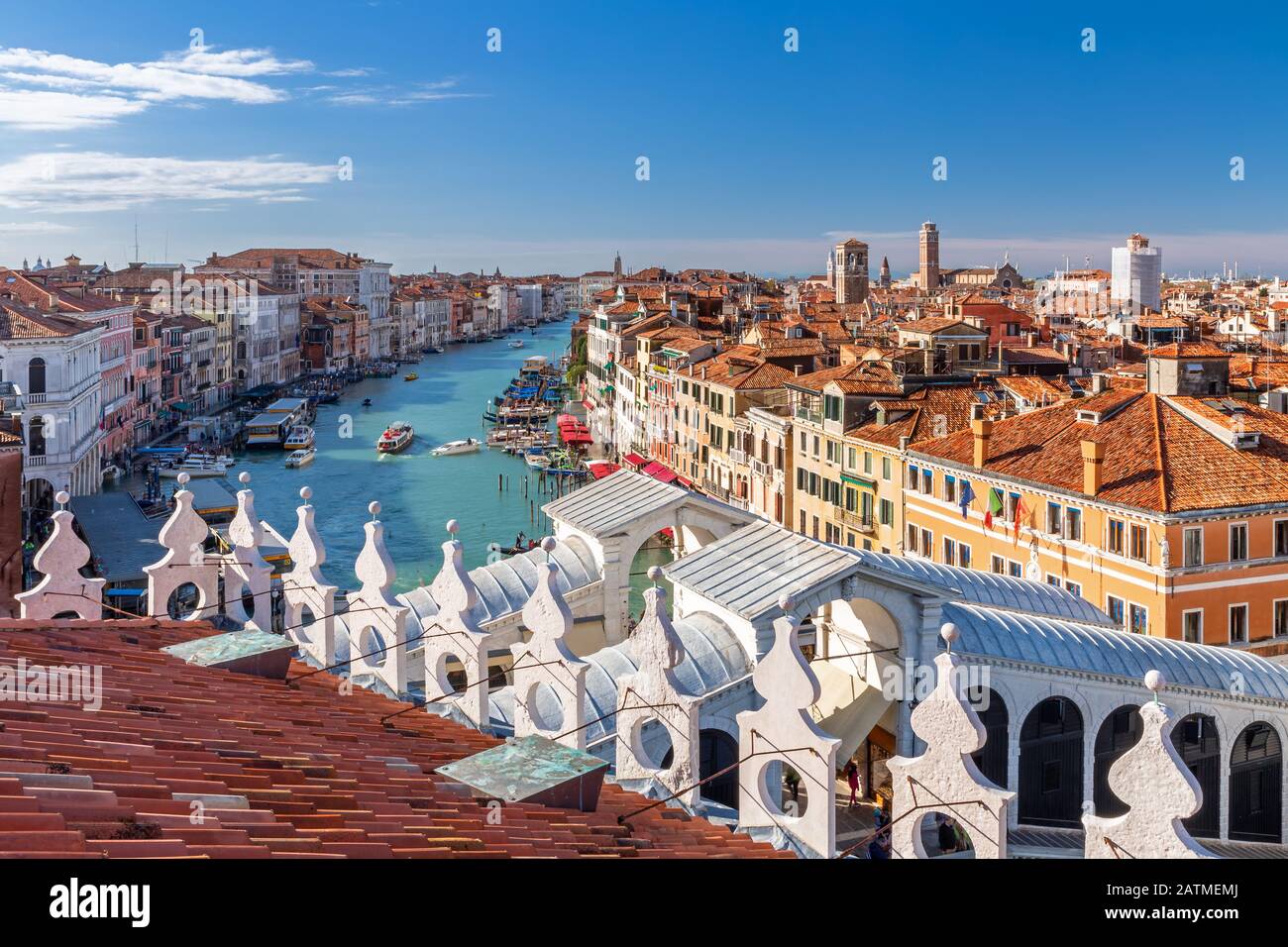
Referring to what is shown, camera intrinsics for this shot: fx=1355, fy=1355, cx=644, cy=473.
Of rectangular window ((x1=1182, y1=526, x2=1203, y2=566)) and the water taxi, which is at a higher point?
rectangular window ((x1=1182, y1=526, x2=1203, y2=566))

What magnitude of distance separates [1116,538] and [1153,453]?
3.56 feet

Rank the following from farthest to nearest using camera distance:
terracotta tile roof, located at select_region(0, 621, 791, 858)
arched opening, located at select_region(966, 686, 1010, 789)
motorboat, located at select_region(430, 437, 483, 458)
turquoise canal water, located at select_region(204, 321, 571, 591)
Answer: motorboat, located at select_region(430, 437, 483, 458), turquoise canal water, located at select_region(204, 321, 571, 591), arched opening, located at select_region(966, 686, 1010, 789), terracotta tile roof, located at select_region(0, 621, 791, 858)

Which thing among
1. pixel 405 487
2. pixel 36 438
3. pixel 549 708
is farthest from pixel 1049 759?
pixel 405 487

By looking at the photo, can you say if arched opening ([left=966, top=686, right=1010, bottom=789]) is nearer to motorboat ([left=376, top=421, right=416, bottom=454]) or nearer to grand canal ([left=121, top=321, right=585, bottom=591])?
grand canal ([left=121, top=321, right=585, bottom=591])

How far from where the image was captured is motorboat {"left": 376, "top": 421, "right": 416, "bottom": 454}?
39906 mm

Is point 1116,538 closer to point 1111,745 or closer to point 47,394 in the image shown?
point 1111,745

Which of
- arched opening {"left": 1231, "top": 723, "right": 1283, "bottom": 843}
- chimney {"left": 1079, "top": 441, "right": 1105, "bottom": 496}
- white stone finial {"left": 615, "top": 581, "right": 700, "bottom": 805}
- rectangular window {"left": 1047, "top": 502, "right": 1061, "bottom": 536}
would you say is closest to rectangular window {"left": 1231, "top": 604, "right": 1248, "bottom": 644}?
chimney {"left": 1079, "top": 441, "right": 1105, "bottom": 496}

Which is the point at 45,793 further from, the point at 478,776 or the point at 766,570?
the point at 766,570

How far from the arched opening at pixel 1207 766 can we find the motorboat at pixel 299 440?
1299 inches

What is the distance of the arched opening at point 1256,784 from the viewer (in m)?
8.79

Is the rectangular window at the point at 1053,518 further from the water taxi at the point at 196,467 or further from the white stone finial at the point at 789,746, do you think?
the water taxi at the point at 196,467

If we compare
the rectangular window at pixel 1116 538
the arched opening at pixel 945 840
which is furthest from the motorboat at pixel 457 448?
the arched opening at pixel 945 840

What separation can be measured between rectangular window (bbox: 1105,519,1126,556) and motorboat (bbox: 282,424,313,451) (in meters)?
29.2
